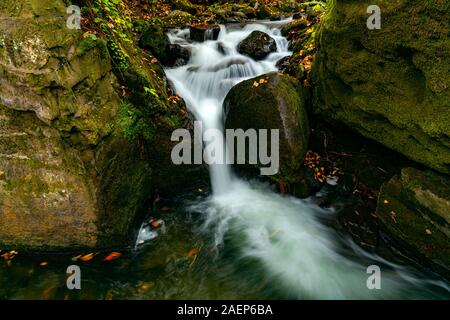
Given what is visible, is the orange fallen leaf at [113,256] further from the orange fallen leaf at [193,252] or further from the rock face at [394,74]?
the rock face at [394,74]

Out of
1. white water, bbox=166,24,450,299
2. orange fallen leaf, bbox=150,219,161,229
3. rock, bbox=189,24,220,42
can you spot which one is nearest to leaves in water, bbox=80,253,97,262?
orange fallen leaf, bbox=150,219,161,229

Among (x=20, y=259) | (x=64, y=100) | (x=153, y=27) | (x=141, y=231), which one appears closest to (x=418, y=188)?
(x=141, y=231)

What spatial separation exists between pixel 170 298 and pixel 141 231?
140cm

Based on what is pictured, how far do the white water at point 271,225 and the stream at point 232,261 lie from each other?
16 mm

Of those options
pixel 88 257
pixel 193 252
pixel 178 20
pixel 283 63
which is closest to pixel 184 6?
pixel 178 20

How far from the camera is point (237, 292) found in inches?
165

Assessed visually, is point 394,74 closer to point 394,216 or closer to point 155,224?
point 394,216

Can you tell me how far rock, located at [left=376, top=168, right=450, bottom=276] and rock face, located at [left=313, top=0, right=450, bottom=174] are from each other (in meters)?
0.28

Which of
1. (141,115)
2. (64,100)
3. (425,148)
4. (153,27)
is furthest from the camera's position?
(153,27)

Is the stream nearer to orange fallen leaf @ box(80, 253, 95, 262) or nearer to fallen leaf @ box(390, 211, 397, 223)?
orange fallen leaf @ box(80, 253, 95, 262)

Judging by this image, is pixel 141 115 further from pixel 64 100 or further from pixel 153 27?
pixel 153 27

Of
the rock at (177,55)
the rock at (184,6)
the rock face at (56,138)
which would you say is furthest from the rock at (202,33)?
the rock face at (56,138)

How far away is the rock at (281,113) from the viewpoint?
5.70 meters

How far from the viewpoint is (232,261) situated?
4797mm
